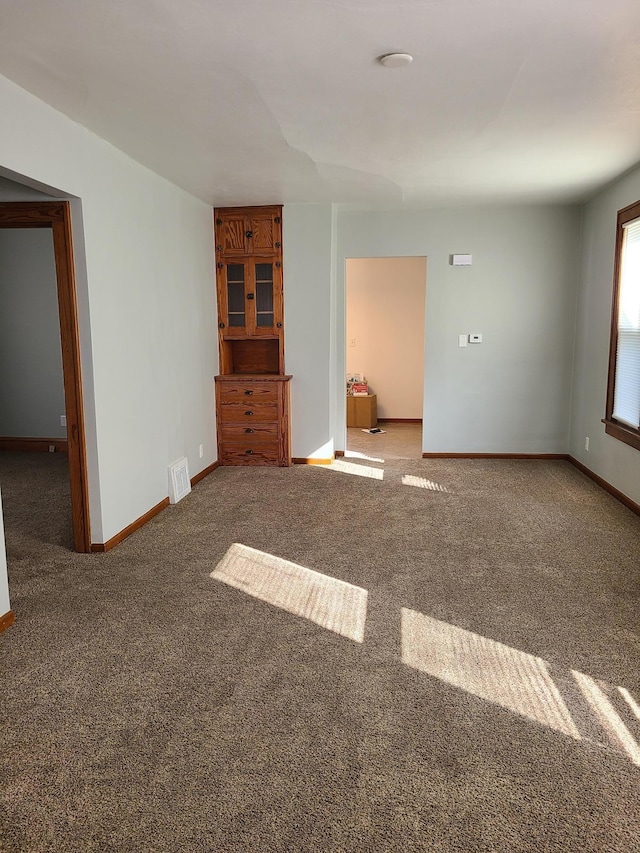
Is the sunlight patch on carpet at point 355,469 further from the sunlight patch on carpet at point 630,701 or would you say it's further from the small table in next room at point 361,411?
the sunlight patch on carpet at point 630,701

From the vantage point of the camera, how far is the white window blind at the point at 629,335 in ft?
15.3

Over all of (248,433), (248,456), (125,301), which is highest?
(125,301)

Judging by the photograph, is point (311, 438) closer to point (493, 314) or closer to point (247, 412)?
point (247, 412)

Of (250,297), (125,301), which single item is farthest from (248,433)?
(125,301)

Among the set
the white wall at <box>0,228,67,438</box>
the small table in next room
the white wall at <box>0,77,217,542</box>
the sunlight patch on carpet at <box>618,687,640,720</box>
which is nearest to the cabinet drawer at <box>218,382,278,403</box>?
the white wall at <box>0,77,217,542</box>

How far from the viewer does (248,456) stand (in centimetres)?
614

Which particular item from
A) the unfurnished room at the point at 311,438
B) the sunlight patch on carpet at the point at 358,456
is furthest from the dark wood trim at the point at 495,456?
the sunlight patch on carpet at the point at 358,456

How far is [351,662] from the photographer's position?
262cm

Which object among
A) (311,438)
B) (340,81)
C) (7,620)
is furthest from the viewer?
(311,438)

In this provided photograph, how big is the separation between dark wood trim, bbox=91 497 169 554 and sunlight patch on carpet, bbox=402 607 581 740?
1.93 m

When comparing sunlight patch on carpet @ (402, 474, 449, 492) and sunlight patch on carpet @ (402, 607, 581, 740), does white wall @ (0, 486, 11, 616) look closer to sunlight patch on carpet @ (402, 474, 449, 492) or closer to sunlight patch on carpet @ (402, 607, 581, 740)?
sunlight patch on carpet @ (402, 607, 581, 740)

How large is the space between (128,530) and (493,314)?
157 inches

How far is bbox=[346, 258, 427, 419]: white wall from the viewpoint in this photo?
8.19 m

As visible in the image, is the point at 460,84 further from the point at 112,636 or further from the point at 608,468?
the point at 608,468
